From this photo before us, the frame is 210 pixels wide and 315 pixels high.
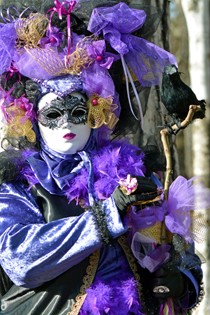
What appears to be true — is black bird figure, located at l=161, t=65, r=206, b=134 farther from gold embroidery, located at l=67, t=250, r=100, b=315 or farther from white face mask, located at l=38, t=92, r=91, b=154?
gold embroidery, located at l=67, t=250, r=100, b=315

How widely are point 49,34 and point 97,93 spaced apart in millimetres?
290

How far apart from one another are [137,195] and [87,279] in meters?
0.39

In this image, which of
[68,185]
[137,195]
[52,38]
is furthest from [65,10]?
[137,195]

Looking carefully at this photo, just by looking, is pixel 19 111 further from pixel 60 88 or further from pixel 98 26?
pixel 98 26

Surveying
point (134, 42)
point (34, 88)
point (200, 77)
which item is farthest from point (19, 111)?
point (200, 77)

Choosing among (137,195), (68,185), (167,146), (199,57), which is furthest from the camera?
(199,57)

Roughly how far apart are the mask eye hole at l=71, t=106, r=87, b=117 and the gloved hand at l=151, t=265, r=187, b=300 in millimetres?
659

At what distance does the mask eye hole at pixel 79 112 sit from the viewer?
3150mm

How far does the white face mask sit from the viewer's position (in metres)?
3.13

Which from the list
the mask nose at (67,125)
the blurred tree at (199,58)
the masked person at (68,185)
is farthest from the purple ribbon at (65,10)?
the blurred tree at (199,58)

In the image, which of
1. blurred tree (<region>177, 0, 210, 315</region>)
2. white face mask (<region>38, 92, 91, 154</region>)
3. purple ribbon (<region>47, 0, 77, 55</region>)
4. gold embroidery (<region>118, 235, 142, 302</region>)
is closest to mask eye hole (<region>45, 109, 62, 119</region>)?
white face mask (<region>38, 92, 91, 154</region>)

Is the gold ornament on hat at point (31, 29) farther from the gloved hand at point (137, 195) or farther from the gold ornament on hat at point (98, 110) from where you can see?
the gloved hand at point (137, 195)

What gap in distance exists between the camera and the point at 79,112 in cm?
316

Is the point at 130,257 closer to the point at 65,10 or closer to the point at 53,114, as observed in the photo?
the point at 53,114
